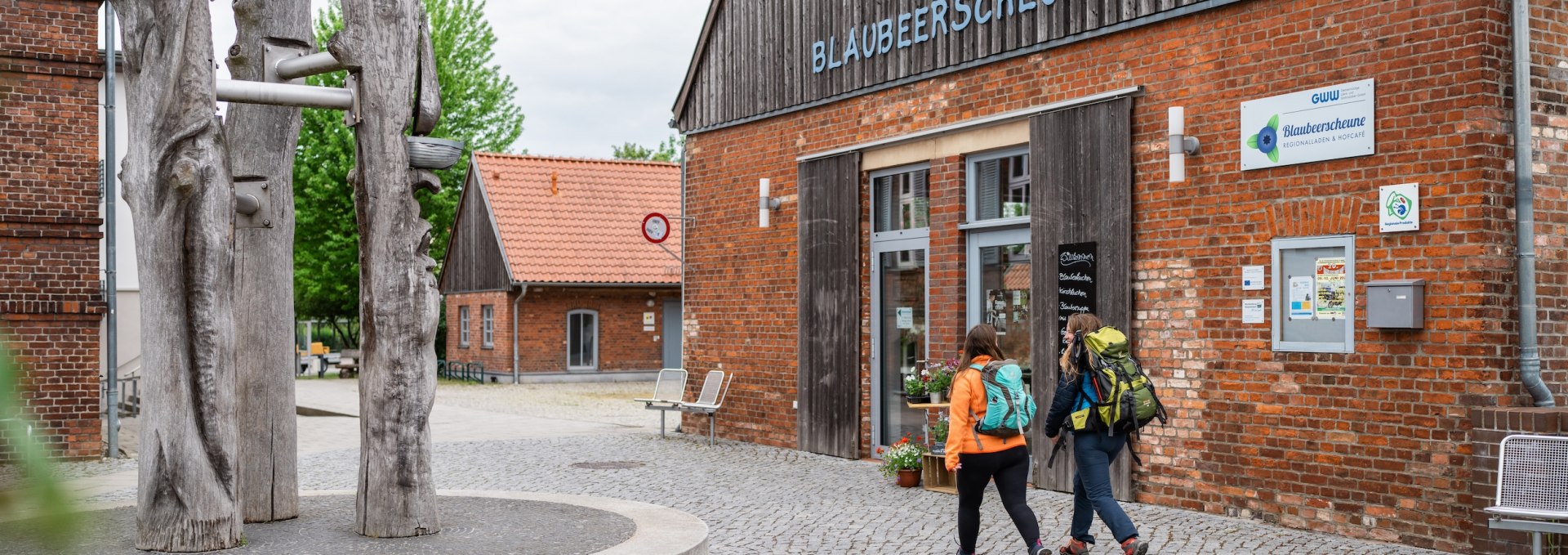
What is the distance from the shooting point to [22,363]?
941mm

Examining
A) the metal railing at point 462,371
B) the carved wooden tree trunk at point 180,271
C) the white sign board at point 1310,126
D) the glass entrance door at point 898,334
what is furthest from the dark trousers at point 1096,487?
the metal railing at point 462,371

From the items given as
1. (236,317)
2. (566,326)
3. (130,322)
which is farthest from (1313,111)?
(566,326)

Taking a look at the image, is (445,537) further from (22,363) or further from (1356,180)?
(22,363)

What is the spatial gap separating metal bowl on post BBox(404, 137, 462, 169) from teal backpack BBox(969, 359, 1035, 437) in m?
3.11

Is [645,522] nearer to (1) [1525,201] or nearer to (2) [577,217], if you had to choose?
(1) [1525,201]

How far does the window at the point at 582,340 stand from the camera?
32.7 metres

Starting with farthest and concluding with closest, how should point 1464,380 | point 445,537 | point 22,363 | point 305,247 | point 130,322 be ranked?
point 305,247
point 130,322
point 1464,380
point 445,537
point 22,363

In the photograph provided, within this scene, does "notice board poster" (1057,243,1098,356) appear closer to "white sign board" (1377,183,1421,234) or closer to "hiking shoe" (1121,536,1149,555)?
"white sign board" (1377,183,1421,234)

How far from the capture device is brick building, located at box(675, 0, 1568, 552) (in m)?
8.00

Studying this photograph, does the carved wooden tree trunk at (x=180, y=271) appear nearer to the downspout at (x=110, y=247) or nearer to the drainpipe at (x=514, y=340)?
the downspout at (x=110, y=247)

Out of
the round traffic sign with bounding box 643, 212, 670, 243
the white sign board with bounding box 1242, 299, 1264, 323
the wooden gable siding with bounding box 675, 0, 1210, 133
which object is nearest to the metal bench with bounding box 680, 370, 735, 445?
the wooden gable siding with bounding box 675, 0, 1210, 133

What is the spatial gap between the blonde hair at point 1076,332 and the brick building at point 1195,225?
1.92 metres

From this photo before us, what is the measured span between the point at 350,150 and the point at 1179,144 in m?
31.7

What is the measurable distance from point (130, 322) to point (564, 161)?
13956 millimetres
